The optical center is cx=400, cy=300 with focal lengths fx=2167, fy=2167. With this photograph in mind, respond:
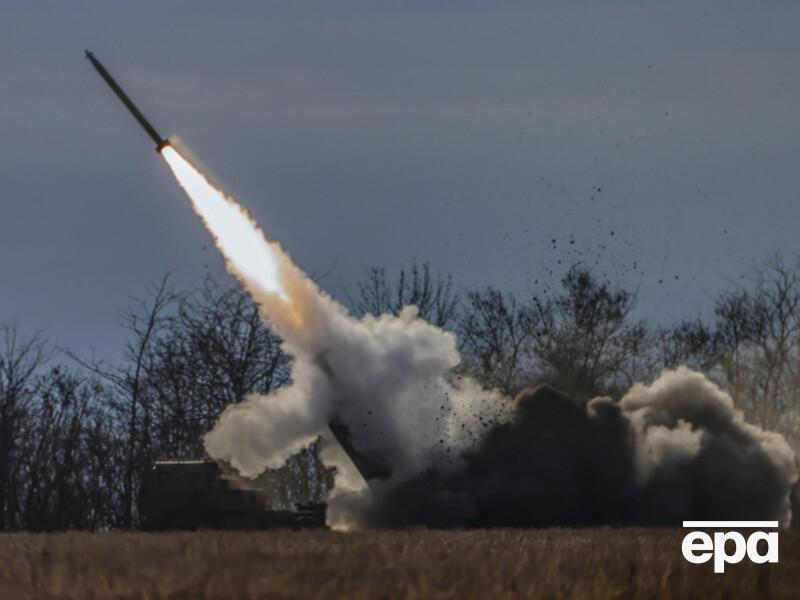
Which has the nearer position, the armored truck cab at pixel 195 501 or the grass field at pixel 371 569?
the grass field at pixel 371 569

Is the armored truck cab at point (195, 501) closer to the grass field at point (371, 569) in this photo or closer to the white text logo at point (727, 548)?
the grass field at point (371, 569)

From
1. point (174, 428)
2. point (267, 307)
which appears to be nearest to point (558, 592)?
point (267, 307)

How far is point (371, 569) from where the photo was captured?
28.5 meters

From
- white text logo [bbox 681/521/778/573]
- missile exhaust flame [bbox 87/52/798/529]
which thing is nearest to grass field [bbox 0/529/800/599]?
white text logo [bbox 681/521/778/573]

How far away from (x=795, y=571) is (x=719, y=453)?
63.8 feet

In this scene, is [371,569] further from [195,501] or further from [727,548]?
[195,501]

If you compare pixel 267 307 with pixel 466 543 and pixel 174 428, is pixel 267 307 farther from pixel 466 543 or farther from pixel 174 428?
pixel 174 428

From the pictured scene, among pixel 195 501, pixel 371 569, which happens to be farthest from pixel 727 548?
pixel 195 501

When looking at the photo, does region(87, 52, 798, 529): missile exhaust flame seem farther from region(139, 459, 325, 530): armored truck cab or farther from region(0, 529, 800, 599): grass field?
region(0, 529, 800, 599): grass field

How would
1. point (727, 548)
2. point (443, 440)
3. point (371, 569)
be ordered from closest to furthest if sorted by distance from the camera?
point (371, 569) < point (727, 548) < point (443, 440)

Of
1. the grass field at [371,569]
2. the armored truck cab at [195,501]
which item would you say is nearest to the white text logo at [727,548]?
the grass field at [371,569]

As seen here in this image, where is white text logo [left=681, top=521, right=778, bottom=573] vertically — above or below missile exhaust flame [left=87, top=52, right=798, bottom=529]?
below

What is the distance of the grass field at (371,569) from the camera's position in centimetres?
2552

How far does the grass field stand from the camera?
1005 inches
